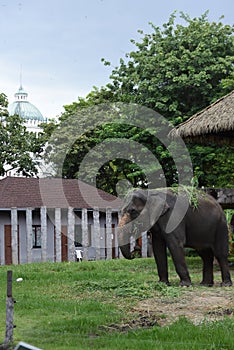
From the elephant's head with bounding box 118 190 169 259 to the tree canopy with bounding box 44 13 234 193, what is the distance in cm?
1209

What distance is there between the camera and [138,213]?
36.0ft

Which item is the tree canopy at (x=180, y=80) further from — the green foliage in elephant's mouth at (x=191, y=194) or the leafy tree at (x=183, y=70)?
the green foliage in elephant's mouth at (x=191, y=194)

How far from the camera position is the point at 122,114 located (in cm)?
2698

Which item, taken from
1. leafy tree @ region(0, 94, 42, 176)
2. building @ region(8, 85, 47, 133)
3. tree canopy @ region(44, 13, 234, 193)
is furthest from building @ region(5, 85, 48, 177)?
tree canopy @ region(44, 13, 234, 193)

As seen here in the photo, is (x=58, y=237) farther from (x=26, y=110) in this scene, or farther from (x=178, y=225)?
(x=26, y=110)

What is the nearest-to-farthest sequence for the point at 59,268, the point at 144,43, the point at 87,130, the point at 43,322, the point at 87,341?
1. the point at 87,341
2. the point at 43,322
3. the point at 59,268
4. the point at 144,43
5. the point at 87,130

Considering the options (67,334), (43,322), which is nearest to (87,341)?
(67,334)

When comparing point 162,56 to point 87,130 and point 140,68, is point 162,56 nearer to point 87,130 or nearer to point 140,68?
point 140,68

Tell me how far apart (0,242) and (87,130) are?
907 centimetres

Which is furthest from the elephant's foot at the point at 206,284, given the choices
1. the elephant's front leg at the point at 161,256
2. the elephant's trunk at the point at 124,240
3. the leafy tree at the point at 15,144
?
the leafy tree at the point at 15,144

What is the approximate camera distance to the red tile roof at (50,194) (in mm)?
27562

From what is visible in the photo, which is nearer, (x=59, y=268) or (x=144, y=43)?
(x=59, y=268)

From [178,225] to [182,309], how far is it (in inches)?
115

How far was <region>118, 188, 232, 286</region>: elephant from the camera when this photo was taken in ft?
36.1
